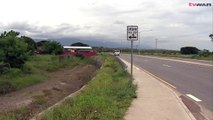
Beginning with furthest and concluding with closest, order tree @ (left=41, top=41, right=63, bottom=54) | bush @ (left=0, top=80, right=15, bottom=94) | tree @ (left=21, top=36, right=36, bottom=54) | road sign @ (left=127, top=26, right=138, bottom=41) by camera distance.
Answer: tree @ (left=41, top=41, right=63, bottom=54), tree @ (left=21, top=36, right=36, bottom=54), bush @ (left=0, top=80, right=15, bottom=94), road sign @ (left=127, top=26, right=138, bottom=41)

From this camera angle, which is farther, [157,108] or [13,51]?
[13,51]

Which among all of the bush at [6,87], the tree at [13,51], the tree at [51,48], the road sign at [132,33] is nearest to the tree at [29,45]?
the tree at [13,51]

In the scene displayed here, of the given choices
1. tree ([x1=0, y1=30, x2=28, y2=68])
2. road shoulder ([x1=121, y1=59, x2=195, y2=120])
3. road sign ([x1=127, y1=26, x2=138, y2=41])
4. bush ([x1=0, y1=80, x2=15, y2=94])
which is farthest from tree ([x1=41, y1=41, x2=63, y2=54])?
road shoulder ([x1=121, y1=59, x2=195, y2=120])

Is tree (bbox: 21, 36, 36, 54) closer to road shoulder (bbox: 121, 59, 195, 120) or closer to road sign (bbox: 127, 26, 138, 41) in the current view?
road sign (bbox: 127, 26, 138, 41)

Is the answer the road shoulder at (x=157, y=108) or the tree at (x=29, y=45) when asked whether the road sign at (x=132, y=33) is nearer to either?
the road shoulder at (x=157, y=108)

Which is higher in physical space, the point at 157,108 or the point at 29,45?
the point at 29,45

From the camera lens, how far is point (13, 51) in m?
29.8

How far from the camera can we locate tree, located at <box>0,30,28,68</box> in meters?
29.6

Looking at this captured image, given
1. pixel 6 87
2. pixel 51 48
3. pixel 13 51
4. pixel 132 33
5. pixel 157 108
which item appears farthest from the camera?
pixel 51 48

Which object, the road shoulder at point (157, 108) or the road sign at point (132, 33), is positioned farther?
the road sign at point (132, 33)

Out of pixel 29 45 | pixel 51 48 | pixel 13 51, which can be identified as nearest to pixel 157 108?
pixel 13 51

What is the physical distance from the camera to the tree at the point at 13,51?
97.0 ft

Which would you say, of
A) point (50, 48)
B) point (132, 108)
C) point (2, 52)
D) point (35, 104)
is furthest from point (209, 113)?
point (50, 48)

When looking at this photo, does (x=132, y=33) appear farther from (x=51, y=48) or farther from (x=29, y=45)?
(x=51, y=48)
